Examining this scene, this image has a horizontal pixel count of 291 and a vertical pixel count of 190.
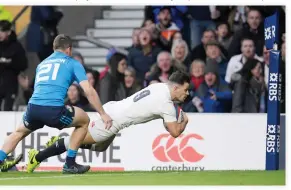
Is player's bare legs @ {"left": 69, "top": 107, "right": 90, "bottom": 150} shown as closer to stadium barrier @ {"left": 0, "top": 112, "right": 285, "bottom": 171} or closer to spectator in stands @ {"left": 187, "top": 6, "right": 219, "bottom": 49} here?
stadium barrier @ {"left": 0, "top": 112, "right": 285, "bottom": 171}

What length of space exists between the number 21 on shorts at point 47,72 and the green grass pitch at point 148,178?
4.25ft

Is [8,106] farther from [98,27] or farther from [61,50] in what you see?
[61,50]

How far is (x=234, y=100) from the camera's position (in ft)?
59.8

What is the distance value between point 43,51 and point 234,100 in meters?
4.17

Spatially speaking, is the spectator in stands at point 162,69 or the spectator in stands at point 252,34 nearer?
the spectator in stands at point 162,69

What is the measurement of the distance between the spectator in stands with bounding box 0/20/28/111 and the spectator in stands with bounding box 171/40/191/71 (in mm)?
2947

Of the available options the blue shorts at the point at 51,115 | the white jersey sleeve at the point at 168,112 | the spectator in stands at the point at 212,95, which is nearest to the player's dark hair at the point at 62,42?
the blue shorts at the point at 51,115

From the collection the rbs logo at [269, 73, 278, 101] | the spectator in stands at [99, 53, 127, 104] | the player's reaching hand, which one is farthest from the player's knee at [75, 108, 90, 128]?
the spectator in stands at [99, 53, 127, 104]

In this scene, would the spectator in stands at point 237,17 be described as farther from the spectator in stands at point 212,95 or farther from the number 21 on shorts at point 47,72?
the number 21 on shorts at point 47,72

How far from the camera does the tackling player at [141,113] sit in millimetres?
13391

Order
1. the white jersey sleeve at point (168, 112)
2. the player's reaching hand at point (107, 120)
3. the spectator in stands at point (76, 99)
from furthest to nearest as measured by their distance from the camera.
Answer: the spectator in stands at point (76, 99), the white jersey sleeve at point (168, 112), the player's reaching hand at point (107, 120)

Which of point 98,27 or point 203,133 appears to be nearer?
point 203,133

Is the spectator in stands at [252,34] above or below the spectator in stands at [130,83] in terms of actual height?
above
